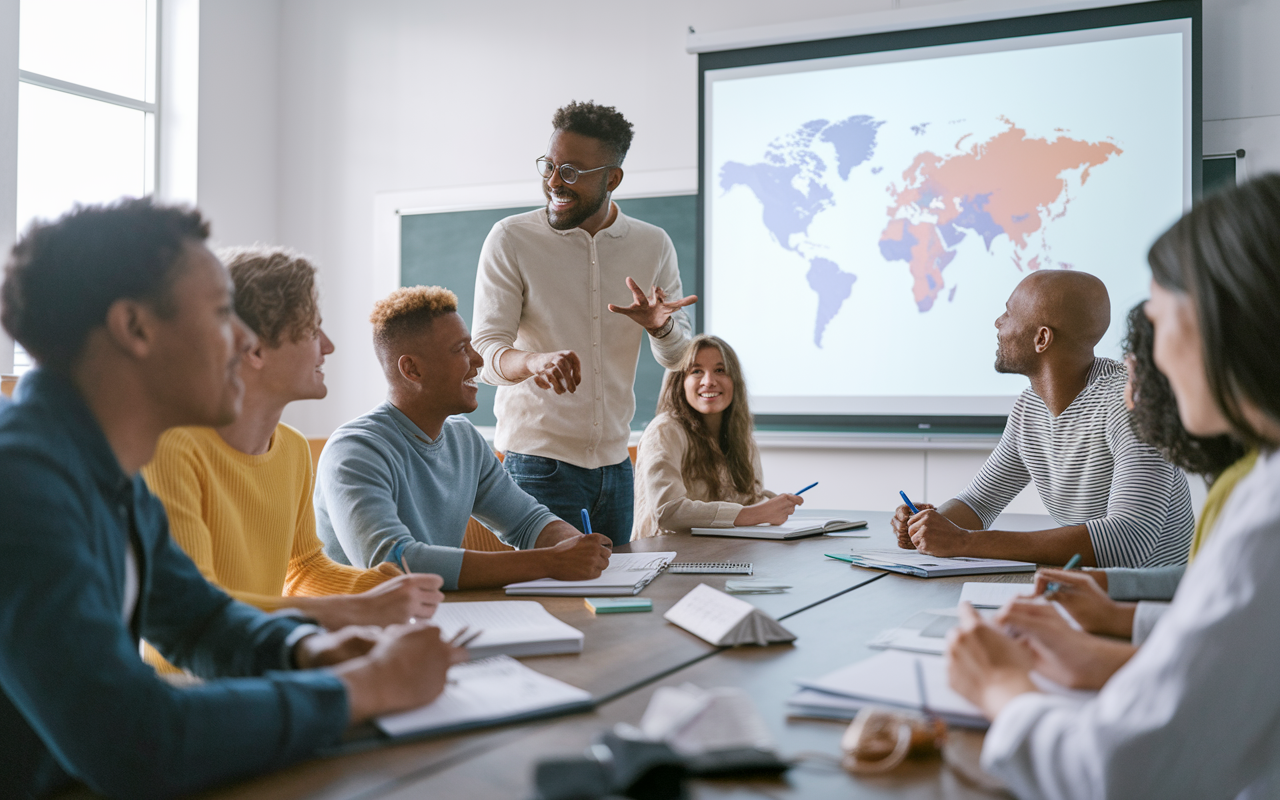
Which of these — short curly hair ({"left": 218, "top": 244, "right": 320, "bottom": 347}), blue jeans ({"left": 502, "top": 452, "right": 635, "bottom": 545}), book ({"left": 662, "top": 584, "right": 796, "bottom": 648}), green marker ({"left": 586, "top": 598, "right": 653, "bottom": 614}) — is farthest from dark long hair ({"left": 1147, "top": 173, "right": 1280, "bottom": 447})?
blue jeans ({"left": 502, "top": 452, "right": 635, "bottom": 545})

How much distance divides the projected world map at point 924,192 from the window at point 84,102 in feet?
9.08

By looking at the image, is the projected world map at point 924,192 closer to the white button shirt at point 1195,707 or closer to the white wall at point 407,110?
the white wall at point 407,110

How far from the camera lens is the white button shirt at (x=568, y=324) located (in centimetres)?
263

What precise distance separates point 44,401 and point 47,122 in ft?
14.0

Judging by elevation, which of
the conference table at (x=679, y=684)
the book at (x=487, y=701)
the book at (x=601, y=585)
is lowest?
the conference table at (x=679, y=684)

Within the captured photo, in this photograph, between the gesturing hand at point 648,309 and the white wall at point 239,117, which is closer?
the gesturing hand at point 648,309

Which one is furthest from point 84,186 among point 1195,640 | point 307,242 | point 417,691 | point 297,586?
point 1195,640

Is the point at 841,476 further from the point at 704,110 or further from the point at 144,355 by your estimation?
the point at 144,355

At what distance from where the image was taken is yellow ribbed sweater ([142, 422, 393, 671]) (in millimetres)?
1360

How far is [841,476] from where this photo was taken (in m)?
4.10

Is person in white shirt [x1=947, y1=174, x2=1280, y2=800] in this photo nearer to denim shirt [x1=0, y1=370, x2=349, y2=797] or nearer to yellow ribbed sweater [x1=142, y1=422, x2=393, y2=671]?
denim shirt [x1=0, y1=370, x2=349, y2=797]

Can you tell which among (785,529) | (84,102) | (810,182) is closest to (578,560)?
(785,529)

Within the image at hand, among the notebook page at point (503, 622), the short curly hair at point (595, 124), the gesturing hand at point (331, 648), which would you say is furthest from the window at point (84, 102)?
the gesturing hand at point (331, 648)

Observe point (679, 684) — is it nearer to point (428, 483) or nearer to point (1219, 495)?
point (1219, 495)
